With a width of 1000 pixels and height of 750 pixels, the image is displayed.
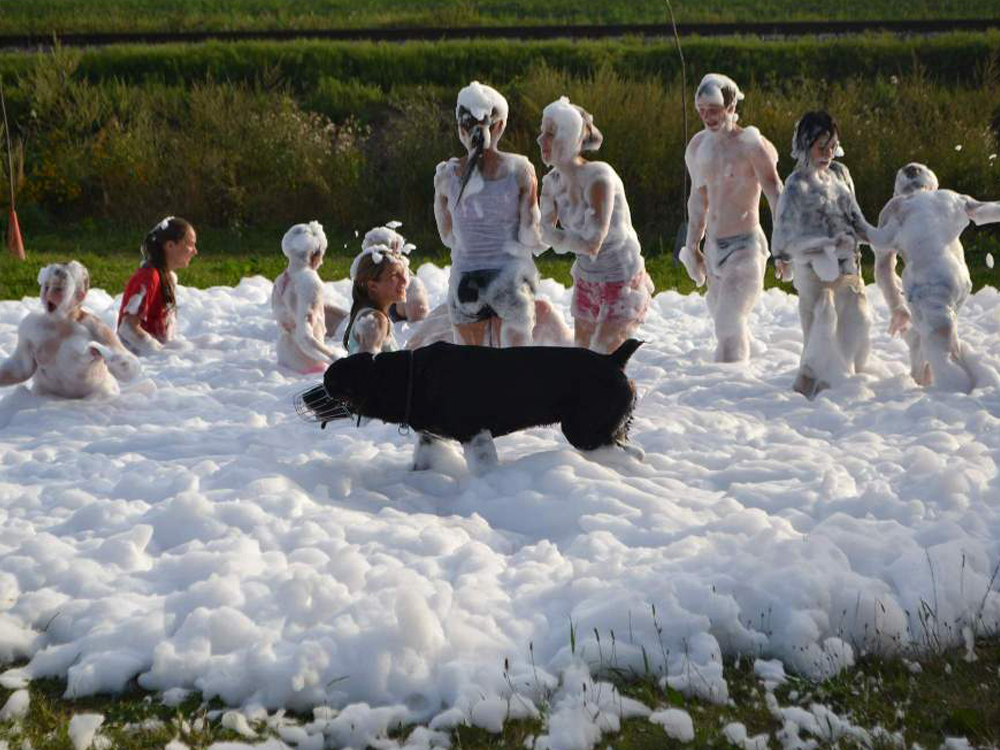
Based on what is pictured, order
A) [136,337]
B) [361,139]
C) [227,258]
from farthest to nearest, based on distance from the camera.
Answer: [361,139] < [227,258] < [136,337]

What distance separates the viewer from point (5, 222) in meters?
15.5

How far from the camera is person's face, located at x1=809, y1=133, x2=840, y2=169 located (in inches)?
307

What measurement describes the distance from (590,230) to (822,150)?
4.40 ft

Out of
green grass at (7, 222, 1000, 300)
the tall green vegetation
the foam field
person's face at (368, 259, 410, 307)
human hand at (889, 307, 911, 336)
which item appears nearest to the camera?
the foam field

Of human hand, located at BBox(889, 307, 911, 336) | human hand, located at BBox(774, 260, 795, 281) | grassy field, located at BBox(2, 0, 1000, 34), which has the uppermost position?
human hand, located at BBox(774, 260, 795, 281)

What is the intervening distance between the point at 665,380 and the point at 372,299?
198 cm

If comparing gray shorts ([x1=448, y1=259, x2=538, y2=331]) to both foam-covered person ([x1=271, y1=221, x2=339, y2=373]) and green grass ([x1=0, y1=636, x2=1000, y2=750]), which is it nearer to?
foam-covered person ([x1=271, y1=221, x2=339, y2=373])

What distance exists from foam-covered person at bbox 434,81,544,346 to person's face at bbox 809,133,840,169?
5.13 ft

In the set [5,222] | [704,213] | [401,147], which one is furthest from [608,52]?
[704,213]

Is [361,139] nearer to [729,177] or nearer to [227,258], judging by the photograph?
[227,258]

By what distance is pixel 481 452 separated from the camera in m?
6.42

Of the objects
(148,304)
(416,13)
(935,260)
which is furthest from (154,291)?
(416,13)

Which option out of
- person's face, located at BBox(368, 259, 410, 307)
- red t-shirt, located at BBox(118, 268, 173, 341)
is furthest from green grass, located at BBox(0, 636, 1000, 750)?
red t-shirt, located at BBox(118, 268, 173, 341)

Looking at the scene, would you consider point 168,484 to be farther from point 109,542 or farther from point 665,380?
point 665,380
